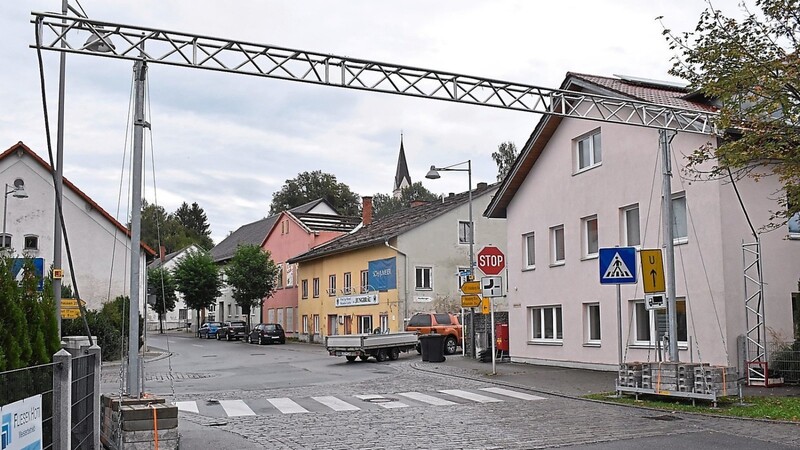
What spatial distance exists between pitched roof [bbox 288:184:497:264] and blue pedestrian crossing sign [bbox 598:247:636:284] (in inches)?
1103

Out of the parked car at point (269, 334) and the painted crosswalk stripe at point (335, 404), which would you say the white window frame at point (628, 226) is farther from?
the parked car at point (269, 334)

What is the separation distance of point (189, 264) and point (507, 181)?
44.2 meters

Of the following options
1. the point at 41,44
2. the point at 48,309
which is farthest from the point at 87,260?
the point at 48,309

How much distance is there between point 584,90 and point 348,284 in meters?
27.0

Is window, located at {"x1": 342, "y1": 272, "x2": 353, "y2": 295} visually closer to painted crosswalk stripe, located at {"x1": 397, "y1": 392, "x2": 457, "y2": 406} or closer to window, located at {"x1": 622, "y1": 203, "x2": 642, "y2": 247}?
window, located at {"x1": 622, "y1": 203, "x2": 642, "y2": 247}

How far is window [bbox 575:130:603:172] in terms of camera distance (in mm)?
26234

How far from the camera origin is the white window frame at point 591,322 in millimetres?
25500

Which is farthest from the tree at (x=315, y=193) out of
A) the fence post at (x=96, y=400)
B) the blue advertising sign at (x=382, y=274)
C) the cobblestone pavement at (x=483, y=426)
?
the fence post at (x=96, y=400)

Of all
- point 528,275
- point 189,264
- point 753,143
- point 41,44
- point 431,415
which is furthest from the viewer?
point 189,264

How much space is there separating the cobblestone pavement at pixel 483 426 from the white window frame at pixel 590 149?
407 inches

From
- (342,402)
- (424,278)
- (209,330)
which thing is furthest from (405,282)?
(209,330)

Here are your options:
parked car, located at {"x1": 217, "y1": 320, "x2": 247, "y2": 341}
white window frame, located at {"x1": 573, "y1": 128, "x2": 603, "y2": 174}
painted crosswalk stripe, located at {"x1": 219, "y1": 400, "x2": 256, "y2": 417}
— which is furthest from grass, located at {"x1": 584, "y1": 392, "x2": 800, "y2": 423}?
parked car, located at {"x1": 217, "y1": 320, "x2": 247, "y2": 341}

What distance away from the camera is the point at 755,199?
21203 mm

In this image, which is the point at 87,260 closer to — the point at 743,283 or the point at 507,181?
the point at 507,181
